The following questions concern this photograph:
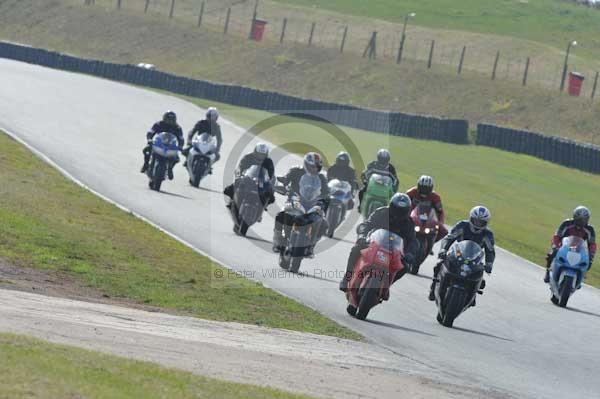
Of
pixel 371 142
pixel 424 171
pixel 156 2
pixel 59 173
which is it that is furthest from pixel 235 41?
pixel 59 173

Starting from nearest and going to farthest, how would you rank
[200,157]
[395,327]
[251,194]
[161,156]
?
[395,327] < [251,194] < [161,156] < [200,157]

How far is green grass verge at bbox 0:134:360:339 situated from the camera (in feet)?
50.3

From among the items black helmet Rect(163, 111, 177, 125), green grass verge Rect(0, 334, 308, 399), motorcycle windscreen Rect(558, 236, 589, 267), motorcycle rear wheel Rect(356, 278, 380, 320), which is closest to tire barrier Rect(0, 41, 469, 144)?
black helmet Rect(163, 111, 177, 125)

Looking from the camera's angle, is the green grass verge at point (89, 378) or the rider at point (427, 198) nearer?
the green grass verge at point (89, 378)

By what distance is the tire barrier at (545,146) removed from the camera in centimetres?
4766

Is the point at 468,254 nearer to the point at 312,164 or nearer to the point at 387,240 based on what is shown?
the point at 387,240

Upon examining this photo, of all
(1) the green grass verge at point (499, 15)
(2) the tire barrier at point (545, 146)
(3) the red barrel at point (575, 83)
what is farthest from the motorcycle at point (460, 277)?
(1) the green grass verge at point (499, 15)

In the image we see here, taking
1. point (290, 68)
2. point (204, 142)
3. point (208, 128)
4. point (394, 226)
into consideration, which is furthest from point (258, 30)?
point (394, 226)

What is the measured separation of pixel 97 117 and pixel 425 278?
21305 millimetres

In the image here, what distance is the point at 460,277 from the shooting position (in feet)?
53.9

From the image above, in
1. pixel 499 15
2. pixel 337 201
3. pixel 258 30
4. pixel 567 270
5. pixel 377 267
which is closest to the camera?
pixel 377 267

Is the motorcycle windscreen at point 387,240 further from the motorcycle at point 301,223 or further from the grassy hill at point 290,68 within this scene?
the grassy hill at point 290,68

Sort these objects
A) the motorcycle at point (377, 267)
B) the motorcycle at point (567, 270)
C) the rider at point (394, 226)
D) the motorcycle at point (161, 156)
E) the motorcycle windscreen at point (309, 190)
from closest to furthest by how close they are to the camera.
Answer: the motorcycle at point (377, 267) < the rider at point (394, 226) < the motorcycle windscreen at point (309, 190) < the motorcycle at point (567, 270) < the motorcycle at point (161, 156)

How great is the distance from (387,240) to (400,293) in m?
3.37
